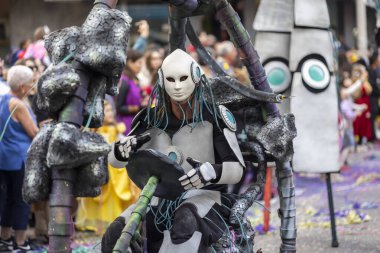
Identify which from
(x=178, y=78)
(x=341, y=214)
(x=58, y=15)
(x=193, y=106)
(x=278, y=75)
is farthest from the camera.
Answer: (x=58, y=15)

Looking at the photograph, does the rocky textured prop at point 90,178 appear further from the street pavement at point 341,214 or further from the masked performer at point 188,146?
the street pavement at point 341,214

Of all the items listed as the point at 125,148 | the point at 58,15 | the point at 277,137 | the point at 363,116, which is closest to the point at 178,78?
the point at 125,148

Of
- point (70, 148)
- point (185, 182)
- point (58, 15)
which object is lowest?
point (185, 182)

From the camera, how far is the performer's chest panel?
4.52m

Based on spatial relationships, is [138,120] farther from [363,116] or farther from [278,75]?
[363,116]

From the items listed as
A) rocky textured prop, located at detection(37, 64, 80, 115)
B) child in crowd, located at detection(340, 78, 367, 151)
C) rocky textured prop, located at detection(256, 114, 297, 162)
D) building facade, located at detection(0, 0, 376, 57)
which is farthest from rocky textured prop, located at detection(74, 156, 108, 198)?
child in crowd, located at detection(340, 78, 367, 151)

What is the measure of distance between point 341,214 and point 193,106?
425cm

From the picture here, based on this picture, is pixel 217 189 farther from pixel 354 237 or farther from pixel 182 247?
pixel 354 237

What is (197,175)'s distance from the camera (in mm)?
4086

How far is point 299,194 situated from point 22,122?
4568 mm

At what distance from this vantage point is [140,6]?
18969 mm

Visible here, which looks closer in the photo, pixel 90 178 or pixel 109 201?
pixel 90 178

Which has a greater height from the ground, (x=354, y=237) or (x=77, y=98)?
(x=77, y=98)

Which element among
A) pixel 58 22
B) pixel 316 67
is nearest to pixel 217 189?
pixel 316 67
